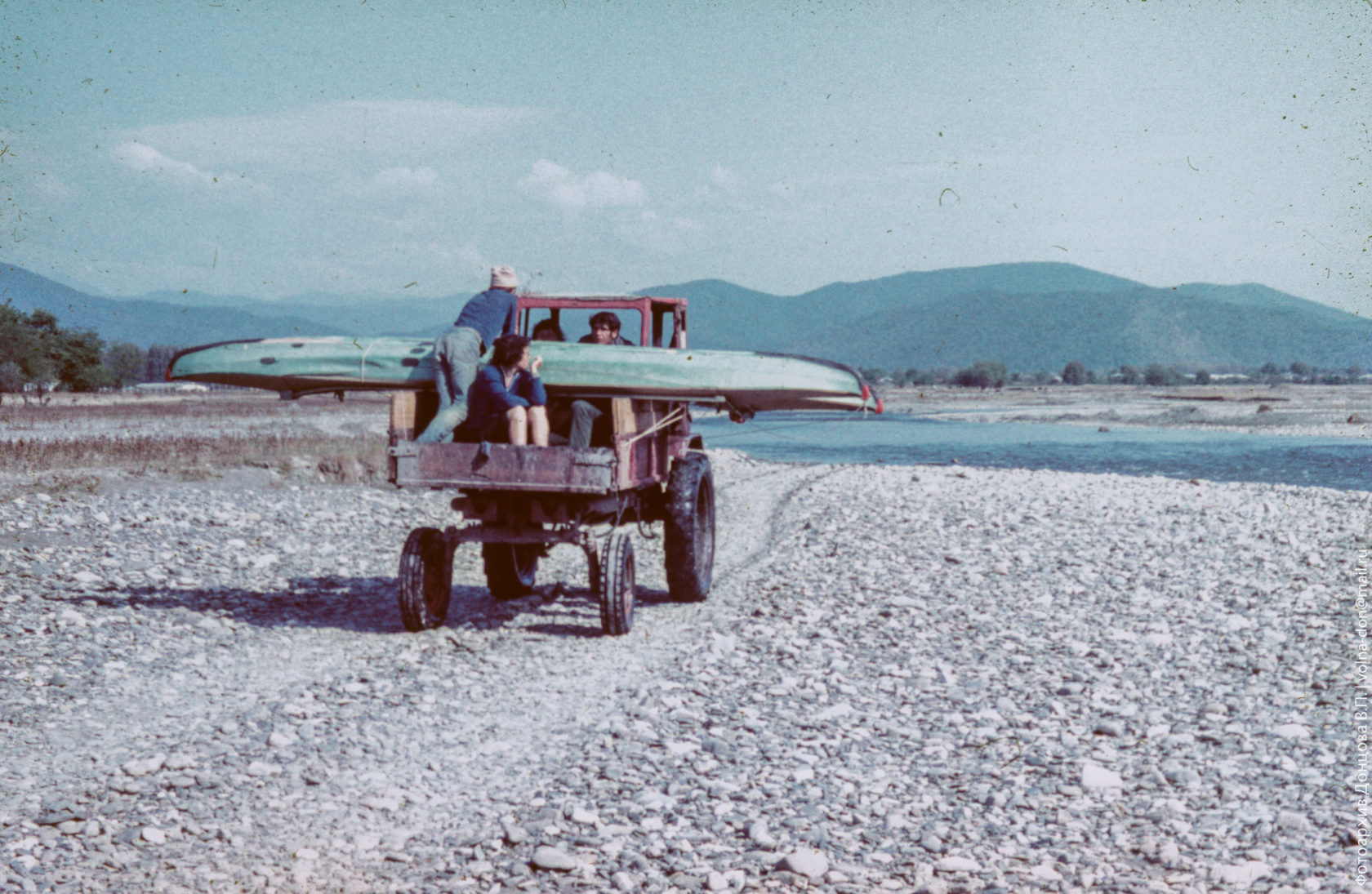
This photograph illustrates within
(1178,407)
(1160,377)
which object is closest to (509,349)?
(1178,407)

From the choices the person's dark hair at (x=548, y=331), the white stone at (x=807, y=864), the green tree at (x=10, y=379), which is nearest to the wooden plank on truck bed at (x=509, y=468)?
the person's dark hair at (x=548, y=331)

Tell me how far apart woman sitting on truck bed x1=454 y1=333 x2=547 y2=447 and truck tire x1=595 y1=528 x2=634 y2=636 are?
41.7 inches

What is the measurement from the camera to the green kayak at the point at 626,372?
941cm

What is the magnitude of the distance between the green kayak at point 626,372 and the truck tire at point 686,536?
92 centimetres

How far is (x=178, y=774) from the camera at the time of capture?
588 centimetres

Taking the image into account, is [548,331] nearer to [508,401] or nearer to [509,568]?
[508,401]

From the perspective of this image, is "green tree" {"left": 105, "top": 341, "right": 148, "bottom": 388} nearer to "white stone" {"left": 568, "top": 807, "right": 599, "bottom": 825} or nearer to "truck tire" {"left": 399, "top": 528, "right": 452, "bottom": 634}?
"truck tire" {"left": 399, "top": 528, "right": 452, "bottom": 634}

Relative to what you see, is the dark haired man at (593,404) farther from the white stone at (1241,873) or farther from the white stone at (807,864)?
the white stone at (1241,873)

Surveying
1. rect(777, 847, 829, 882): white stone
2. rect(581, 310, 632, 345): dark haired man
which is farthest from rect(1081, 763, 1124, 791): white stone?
rect(581, 310, 632, 345): dark haired man

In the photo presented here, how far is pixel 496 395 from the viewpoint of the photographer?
29.1 feet

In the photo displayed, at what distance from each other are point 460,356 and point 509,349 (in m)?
0.43

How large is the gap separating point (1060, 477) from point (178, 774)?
20718 mm

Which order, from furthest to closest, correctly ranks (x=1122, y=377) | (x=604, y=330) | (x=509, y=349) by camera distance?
(x=1122, y=377)
(x=604, y=330)
(x=509, y=349)

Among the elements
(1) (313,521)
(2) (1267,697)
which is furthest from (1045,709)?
(1) (313,521)
